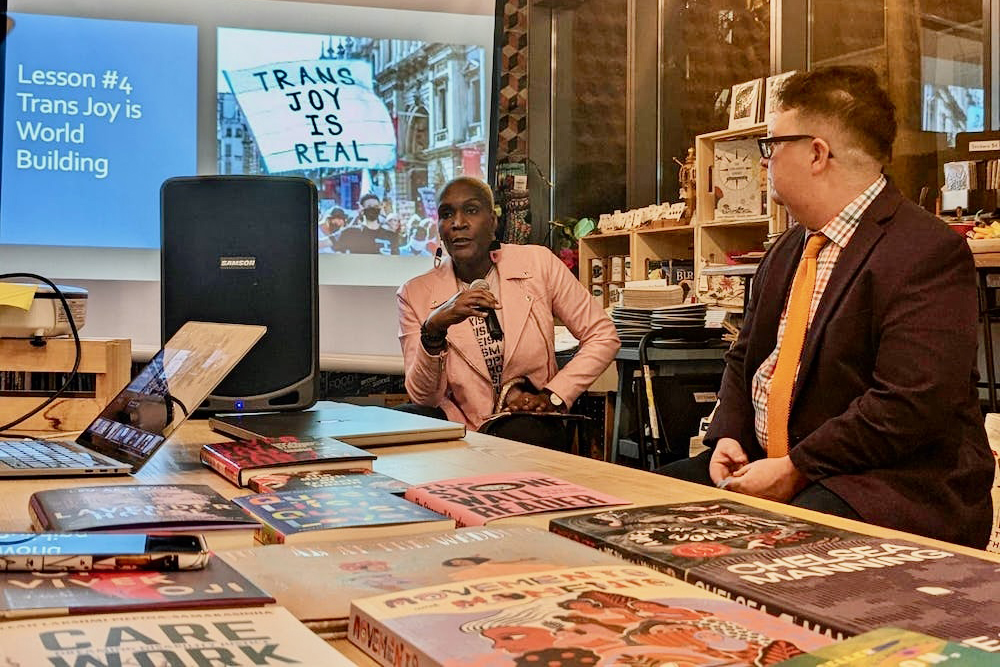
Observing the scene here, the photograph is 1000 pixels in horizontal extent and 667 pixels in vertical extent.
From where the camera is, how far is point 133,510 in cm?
99

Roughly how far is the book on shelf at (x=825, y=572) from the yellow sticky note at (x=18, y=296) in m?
1.37

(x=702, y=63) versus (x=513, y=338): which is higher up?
(x=702, y=63)

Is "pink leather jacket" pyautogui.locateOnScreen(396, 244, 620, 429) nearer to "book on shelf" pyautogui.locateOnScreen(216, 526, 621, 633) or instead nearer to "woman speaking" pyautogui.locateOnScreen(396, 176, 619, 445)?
"woman speaking" pyautogui.locateOnScreen(396, 176, 619, 445)

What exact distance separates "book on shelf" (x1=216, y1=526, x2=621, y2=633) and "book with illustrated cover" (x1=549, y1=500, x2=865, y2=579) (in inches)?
1.5

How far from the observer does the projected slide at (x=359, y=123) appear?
5059 mm

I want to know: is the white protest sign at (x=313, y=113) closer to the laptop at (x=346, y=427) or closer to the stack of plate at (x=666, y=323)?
the stack of plate at (x=666, y=323)

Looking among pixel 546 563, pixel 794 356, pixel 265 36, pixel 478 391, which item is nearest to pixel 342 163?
pixel 265 36

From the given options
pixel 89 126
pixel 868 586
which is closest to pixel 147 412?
pixel 868 586

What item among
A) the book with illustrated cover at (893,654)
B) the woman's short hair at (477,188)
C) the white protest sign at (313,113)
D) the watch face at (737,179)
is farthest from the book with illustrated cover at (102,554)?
the watch face at (737,179)

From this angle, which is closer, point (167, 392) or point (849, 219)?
point (167, 392)

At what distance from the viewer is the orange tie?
1.89m

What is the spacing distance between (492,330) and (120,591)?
2.46m

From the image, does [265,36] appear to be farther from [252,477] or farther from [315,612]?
[315,612]

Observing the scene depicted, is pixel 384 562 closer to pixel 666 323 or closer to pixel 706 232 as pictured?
pixel 666 323
